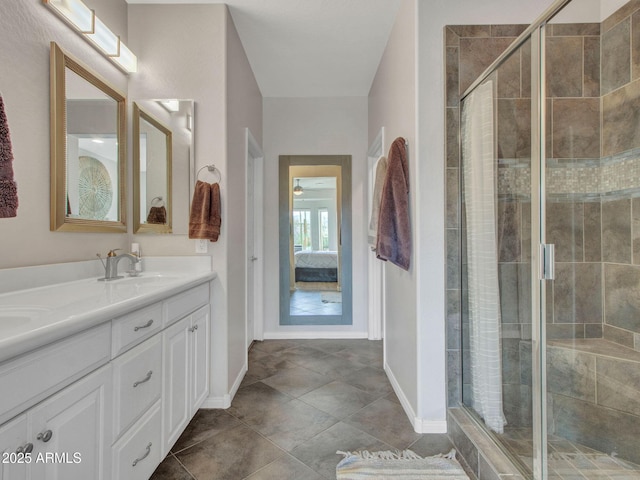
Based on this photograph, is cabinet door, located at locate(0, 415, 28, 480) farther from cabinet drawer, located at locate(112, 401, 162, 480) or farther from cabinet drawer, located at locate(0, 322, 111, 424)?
cabinet drawer, located at locate(112, 401, 162, 480)

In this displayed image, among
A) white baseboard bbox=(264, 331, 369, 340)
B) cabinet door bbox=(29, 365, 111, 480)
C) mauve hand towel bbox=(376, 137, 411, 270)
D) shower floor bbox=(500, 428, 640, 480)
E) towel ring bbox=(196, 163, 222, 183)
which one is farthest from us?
white baseboard bbox=(264, 331, 369, 340)

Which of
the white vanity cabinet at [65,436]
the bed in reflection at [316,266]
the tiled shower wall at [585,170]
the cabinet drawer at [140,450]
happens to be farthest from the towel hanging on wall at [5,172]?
the bed in reflection at [316,266]

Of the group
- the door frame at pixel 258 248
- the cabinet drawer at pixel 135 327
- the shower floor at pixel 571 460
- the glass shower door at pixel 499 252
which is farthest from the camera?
the door frame at pixel 258 248

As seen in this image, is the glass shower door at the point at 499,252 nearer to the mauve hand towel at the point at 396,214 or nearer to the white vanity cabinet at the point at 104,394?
the mauve hand towel at the point at 396,214

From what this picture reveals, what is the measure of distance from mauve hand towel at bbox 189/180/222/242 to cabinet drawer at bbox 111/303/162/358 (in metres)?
0.62

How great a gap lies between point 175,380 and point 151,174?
51.7 inches

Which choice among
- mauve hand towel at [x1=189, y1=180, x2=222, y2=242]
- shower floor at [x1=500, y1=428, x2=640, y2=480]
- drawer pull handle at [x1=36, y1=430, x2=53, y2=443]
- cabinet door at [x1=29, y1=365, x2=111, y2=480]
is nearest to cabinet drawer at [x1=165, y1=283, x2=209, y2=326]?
mauve hand towel at [x1=189, y1=180, x2=222, y2=242]

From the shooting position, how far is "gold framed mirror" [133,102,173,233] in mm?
1993

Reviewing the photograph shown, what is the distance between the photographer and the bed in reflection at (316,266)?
3.37 metres

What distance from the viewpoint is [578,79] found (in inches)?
69.3

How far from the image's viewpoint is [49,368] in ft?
2.60

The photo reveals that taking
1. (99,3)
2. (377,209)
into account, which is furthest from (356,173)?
(99,3)

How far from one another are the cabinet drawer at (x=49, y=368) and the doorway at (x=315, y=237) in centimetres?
238

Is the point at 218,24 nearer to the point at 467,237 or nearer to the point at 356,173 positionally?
the point at 356,173
